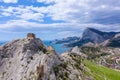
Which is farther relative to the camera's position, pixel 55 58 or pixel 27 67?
pixel 55 58

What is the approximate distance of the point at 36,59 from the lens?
54906 mm

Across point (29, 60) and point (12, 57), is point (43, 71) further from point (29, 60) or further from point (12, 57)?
point (12, 57)

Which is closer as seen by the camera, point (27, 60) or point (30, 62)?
point (30, 62)

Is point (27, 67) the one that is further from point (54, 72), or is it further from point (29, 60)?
point (54, 72)

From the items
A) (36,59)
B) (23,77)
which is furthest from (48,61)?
(23,77)

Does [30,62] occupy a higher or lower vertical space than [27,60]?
lower

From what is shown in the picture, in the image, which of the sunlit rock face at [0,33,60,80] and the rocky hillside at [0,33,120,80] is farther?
the rocky hillside at [0,33,120,80]

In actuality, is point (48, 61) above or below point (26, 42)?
below

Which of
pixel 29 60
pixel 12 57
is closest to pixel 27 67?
pixel 29 60

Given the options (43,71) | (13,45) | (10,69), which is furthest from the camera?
(13,45)

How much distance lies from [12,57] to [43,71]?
955cm

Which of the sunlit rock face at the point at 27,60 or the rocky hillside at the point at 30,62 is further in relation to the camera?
the rocky hillside at the point at 30,62

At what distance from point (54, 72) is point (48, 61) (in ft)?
9.44

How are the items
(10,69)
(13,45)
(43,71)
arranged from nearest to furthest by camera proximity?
(43,71)
(10,69)
(13,45)
